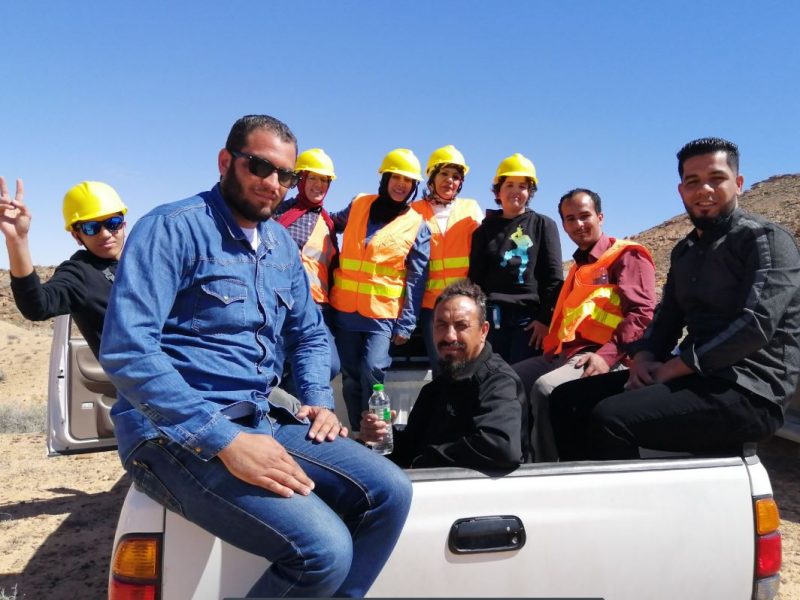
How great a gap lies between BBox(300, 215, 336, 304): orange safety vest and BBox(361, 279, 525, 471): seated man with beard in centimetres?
158

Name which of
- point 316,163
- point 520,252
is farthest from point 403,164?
point 520,252

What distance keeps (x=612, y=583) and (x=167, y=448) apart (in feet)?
5.06

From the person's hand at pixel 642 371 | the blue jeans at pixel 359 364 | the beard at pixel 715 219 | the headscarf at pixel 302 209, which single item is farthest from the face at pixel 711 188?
the headscarf at pixel 302 209

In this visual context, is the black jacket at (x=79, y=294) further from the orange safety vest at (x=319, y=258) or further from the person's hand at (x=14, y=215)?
the orange safety vest at (x=319, y=258)

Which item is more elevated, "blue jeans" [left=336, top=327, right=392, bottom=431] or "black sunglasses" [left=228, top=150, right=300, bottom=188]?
"black sunglasses" [left=228, top=150, right=300, bottom=188]

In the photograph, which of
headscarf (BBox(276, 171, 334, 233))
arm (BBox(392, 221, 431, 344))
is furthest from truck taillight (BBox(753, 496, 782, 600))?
headscarf (BBox(276, 171, 334, 233))

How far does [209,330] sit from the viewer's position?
2.09 meters

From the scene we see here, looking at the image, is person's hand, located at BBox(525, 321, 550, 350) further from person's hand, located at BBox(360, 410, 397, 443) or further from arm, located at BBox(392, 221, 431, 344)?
person's hand, located at BBox(360, 410, 397, 443)

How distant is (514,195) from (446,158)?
64cm

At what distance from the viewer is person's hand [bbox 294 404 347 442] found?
2.27m

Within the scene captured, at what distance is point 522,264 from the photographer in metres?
4.38

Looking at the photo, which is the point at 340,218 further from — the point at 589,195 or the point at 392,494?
the point at 392,494

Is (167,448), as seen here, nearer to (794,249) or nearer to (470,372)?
(470,372)

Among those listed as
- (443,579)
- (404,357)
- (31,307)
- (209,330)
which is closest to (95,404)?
(31,307)
